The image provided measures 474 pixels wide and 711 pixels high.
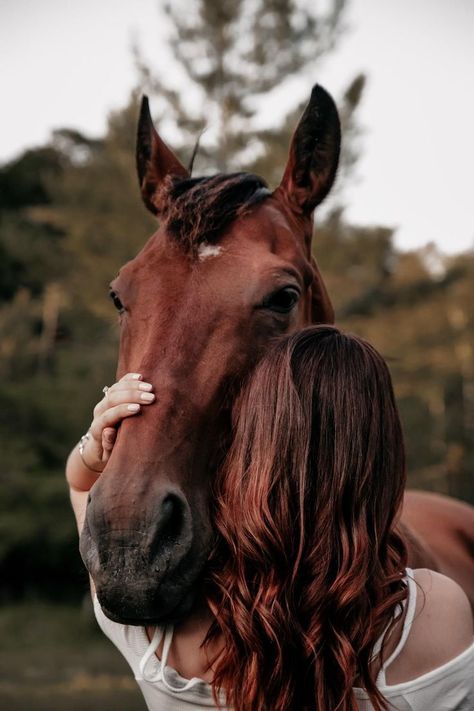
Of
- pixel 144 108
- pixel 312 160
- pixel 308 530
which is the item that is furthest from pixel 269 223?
pixel 308 530

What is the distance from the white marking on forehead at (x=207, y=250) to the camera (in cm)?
216

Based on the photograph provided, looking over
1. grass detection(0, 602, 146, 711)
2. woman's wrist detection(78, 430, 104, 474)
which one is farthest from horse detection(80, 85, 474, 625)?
grass detection(0, 602, 146, 711)

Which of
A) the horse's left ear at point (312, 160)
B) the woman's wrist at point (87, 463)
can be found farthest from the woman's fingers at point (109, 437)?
the horse's left ear at point (312, 160)

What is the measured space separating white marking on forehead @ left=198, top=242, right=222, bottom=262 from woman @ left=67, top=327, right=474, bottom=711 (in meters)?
0.45

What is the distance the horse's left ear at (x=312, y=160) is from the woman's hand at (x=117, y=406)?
3.83 ft

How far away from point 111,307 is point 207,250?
35.0 ft

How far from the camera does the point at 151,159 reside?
9.76 feet

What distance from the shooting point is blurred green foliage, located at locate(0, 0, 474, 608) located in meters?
12.2

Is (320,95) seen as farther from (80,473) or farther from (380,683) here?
(380,683)

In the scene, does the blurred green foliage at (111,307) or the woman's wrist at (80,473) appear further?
the blurred green foliage at (111,307)

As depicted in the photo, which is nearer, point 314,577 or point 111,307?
point 314,577

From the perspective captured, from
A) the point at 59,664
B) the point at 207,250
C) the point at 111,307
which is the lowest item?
the point at 59,664

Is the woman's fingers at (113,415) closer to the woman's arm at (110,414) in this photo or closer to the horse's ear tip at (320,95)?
the woman's arm at (110,414)

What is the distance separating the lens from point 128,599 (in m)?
1.62
